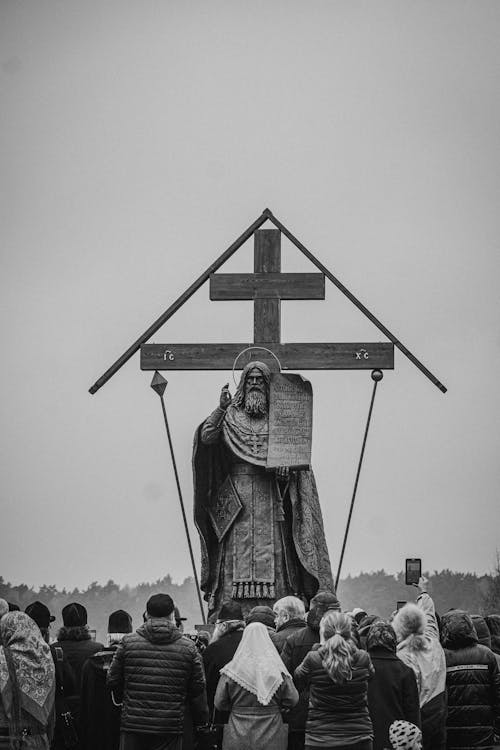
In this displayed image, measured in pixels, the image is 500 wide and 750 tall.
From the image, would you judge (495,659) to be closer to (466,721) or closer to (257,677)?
(466,721)

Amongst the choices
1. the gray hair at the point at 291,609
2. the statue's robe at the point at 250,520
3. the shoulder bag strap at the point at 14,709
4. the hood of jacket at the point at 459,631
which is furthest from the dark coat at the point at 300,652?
the statue's robe at the point at 250,520

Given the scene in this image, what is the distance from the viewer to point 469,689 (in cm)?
1016

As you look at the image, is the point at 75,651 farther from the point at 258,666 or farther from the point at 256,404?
the point at 256,404

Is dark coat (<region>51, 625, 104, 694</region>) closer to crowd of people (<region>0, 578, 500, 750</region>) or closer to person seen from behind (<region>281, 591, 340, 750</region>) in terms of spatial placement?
crowd of people (<region>0, 578, 500, 750</region>)

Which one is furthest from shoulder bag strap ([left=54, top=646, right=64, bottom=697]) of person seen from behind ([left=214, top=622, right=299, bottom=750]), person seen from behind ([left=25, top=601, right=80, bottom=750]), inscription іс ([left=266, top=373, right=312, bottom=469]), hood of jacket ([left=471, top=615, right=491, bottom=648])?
inscription іс ([left=266, top=373, right=312, bottom=469])

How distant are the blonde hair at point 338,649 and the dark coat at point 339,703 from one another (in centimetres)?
5

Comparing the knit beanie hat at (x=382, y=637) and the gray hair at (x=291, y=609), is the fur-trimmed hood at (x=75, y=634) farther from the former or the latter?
the knit beanie hat at (x=382, y=637)

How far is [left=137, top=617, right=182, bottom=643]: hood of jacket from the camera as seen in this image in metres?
9.13

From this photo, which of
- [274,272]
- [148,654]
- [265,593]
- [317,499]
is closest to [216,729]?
[148,654]

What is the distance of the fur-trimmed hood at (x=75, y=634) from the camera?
11.3 meters

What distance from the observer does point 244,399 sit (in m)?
14.5

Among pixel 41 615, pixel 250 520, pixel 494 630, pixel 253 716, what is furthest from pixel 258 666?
pixel 250 520

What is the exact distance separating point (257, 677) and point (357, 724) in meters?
0.74

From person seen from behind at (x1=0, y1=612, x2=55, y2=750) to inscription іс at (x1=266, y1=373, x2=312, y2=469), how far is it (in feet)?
16.8
